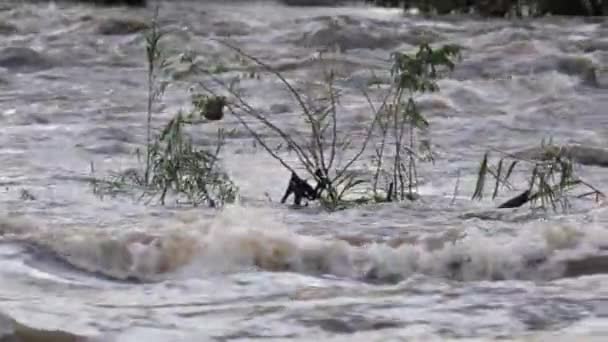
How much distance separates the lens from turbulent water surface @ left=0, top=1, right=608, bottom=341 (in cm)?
342

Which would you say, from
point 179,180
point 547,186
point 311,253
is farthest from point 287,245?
point 547,186

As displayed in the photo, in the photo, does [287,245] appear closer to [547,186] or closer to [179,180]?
[179,180]

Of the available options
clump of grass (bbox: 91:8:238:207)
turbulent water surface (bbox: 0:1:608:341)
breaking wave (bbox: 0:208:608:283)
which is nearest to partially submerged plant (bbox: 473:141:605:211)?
turbulent water surface (bbox: 0:1:608:341)

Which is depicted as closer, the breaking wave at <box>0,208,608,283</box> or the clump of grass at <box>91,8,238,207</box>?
the breaking wave at <box>0,208,608,283</box>

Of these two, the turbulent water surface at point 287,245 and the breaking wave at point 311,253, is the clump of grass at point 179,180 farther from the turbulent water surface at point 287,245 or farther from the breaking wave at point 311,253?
the breaking wave at point 311,253

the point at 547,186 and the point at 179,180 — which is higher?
the point at 547,186

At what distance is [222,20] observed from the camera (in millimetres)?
16891

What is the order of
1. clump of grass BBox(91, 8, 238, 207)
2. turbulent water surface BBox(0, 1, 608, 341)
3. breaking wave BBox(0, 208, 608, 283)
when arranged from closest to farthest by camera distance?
turbulent water surface BBox(0, 1, 608, 341) < breaking wave BBox(0, 208, 608, 283) < clump of grass BBox(91, 8, 238, 207)

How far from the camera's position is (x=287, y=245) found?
4270mm

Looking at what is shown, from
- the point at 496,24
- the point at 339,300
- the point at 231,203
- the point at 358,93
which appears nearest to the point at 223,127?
the point at 358,93

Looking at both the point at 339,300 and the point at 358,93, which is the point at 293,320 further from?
the point at 358,93

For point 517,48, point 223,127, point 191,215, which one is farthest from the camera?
point 517,48

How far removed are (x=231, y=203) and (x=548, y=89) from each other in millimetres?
5209

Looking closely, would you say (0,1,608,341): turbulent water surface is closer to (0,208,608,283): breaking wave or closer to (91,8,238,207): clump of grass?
(0,208,608,283): breaking wave
